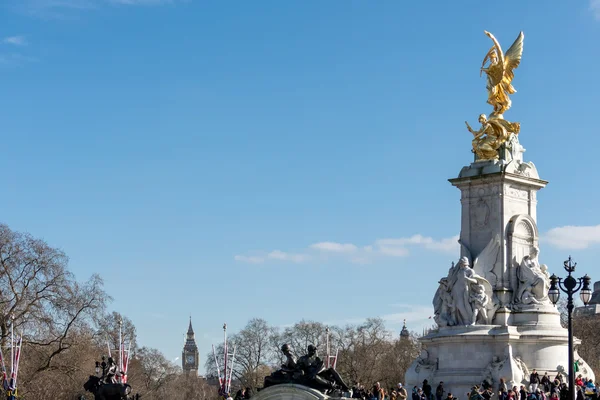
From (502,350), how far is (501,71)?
32.9ft

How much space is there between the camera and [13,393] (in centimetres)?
4131

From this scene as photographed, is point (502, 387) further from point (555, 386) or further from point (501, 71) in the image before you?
point (501, 71)

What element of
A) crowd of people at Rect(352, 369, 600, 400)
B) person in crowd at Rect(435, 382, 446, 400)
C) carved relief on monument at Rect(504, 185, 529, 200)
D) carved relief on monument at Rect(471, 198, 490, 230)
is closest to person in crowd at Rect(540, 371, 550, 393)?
crowd of people at Rect(352, 369, 600, 400)

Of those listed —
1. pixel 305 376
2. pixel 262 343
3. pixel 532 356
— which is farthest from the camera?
pixel 262 343

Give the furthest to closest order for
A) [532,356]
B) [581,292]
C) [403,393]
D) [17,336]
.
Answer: [17,336] < [532,356] < [403,393] < [581,292]

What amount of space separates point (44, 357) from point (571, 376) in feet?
103

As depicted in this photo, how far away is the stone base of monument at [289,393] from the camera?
97.3 feet

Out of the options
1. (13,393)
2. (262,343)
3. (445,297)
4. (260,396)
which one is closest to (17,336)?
(13,393)

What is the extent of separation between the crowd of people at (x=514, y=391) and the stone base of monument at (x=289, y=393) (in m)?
4.94

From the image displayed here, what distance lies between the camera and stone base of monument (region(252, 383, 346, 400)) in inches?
1168

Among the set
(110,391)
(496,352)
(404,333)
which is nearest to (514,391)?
(496,352)

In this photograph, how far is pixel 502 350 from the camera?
40.3 m

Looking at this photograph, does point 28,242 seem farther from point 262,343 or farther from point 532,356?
point 262,343

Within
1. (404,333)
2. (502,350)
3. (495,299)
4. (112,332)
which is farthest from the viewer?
(404,333)
